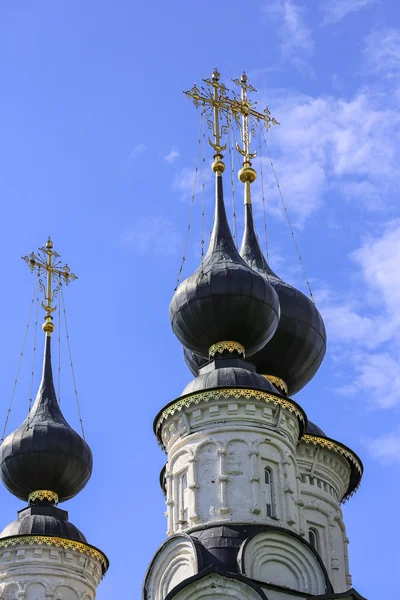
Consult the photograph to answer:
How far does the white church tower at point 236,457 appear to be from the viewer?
14.9 m

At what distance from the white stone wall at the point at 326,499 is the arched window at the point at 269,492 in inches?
107

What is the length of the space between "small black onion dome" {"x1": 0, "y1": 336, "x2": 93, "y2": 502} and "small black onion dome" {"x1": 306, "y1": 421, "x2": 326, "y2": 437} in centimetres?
303

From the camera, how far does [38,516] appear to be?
61.7 feet

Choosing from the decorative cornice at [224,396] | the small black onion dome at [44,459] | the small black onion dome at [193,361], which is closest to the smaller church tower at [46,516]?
the small black onion dome at [44,459]

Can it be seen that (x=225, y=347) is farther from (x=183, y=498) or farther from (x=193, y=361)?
(x=193, y=361)

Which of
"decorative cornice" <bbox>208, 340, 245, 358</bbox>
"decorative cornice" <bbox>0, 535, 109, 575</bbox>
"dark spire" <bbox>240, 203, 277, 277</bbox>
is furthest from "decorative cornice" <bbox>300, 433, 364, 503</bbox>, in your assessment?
"decorative cornice" <bbox>0, 535, 109, 575</bbox>

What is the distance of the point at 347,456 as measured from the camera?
19.1m

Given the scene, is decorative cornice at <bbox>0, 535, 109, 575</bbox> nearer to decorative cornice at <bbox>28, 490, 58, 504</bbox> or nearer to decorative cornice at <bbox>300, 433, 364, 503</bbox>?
decorative cornice at <bbox>28, 490, 58, 504</bbox>

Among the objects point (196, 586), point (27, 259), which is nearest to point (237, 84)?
point (27, 259)

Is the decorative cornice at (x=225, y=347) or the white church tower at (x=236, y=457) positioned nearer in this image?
the white church tower at (x=236, y=457)

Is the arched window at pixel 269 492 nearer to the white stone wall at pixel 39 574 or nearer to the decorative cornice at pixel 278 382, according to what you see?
the decorative cornice at pixel 278 382

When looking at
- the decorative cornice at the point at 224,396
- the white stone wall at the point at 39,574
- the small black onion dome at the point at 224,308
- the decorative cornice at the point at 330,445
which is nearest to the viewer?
the decorative cornice at the point at 224,396

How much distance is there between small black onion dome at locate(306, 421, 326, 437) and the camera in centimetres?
1894

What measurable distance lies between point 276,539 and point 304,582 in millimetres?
544
